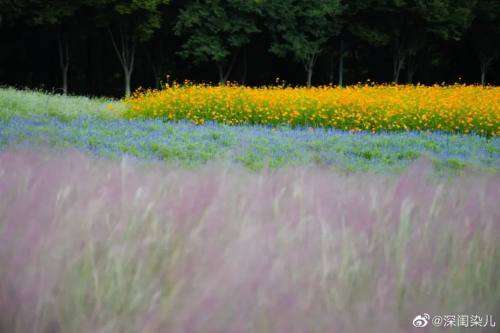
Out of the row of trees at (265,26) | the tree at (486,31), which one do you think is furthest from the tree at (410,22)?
the tree at (486,31)

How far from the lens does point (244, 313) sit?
1.17 metres

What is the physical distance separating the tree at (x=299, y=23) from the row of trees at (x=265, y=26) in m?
0.06

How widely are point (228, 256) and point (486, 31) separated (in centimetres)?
4008

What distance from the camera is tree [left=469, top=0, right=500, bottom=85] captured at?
1400 inches

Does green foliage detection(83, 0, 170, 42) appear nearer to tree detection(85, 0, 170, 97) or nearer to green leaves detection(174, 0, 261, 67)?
tree detection(85, 0, 170, 97)

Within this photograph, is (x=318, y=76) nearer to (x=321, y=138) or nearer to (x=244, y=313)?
(x=321, y=138)

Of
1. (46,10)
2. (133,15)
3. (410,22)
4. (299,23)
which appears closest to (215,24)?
(133,15)

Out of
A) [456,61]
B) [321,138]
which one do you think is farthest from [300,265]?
[456,61]

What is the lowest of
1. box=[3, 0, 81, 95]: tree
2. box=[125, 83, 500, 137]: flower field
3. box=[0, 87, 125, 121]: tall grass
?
box=[0, 87, 125, 121]: tall grass

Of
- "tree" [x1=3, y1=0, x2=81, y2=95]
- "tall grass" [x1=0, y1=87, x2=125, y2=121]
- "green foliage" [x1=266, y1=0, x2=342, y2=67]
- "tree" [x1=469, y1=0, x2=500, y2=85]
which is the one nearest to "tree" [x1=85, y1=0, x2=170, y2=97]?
"tree" [x1=3, y1=0, x2=81, y2=95]

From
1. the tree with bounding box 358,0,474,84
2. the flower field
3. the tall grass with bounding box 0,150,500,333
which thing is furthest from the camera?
the tree with bounding box 358,0,474,84

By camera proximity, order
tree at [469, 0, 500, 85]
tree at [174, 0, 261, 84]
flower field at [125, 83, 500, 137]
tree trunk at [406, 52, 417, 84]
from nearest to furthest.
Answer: flower field at [125, 83, 500, 137]
tree at [174, 0, 261, 84]
tree at [469, 0, 500, 85]
tree trunk at [406, 52, 417, 84]

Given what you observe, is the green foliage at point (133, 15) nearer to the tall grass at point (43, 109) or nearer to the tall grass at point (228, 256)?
the tall grass at point (43, 109)

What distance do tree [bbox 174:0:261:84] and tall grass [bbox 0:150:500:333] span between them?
28963 millimetres
